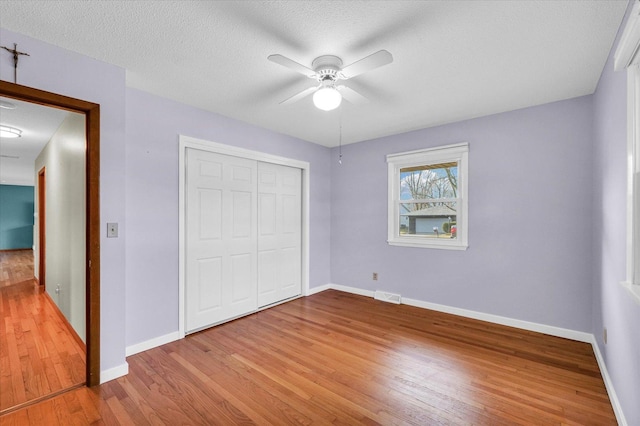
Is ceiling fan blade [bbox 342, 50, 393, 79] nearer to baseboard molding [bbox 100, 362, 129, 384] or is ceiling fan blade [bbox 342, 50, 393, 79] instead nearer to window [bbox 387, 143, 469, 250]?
window [bbox 387, 143, 469, 250]

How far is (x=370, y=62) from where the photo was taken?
1875 mm

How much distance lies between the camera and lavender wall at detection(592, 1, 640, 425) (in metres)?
1.60

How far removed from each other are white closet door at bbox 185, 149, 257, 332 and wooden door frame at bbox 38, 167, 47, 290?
2733 millimetres

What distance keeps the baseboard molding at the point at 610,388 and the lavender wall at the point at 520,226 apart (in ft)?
1.46

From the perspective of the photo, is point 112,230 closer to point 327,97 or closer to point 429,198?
point 327,97

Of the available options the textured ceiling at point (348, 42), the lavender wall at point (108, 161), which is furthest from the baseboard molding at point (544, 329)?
the lavender wall at point (108, 161)

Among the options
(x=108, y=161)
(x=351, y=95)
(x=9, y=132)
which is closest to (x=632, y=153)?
(x=351, y=95)

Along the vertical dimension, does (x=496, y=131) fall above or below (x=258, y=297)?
above

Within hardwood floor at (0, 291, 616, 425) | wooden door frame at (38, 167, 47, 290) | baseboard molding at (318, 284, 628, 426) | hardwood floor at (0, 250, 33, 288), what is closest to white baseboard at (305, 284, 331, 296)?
baseboard molding at (318, 284, 628, 426)

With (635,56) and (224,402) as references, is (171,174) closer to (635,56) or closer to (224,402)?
(224,402)

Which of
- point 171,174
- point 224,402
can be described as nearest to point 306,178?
point 171,174

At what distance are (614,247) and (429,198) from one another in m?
2.14

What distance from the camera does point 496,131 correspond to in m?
3.42

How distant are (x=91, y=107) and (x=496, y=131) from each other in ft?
13.3
